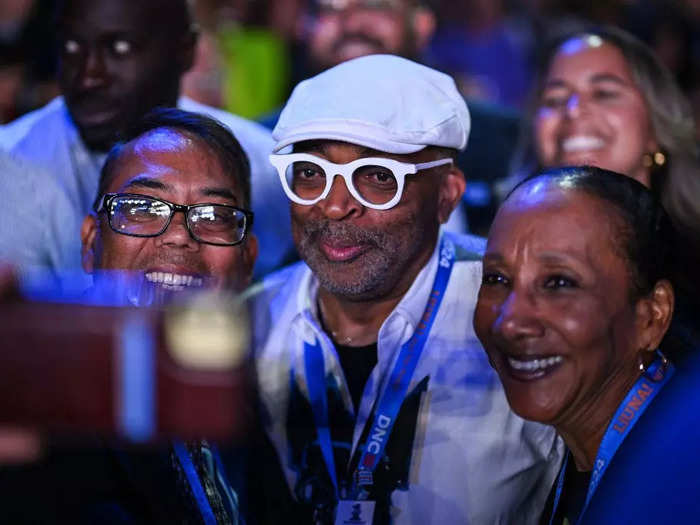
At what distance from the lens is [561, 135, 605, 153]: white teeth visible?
3887 mm

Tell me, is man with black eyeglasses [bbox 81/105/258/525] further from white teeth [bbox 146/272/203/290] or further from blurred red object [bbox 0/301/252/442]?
blurred red object [bbox 0/301/252/442]

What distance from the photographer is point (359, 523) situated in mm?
2701

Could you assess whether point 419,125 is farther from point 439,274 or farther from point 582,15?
point 582,15

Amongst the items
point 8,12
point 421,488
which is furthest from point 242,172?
point 8,12

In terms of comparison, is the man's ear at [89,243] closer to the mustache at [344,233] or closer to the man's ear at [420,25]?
the mustache at [344,233]

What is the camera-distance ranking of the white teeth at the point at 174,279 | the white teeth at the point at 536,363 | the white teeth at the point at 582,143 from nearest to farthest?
1. the white teeth at the point at 536,363
2. the white teeth at the point at 174,279
3. the white teeth at the point at 582,143

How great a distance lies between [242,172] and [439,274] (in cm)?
65

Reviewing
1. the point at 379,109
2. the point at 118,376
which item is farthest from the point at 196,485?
the point at 118,376

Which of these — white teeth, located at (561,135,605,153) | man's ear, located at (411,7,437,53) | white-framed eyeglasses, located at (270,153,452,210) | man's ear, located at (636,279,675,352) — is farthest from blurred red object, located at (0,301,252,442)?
man's ear, located at (411,7,437,53)

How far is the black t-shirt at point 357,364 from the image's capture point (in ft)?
9.68

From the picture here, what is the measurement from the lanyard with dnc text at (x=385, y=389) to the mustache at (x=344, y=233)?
24 centimetres

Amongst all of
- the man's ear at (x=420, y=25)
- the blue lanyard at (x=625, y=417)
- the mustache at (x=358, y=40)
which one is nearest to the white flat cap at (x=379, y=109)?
the blue lanyard at (x=625, y=417)

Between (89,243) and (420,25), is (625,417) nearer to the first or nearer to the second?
(89,243)

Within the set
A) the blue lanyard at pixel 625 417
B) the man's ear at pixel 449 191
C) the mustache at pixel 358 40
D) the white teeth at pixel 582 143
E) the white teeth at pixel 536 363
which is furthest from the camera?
the mustache at pixel 358 40
